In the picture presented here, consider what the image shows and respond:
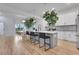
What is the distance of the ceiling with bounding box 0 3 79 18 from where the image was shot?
2830mm

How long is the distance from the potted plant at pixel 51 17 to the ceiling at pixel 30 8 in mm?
110

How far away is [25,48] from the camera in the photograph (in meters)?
2.97

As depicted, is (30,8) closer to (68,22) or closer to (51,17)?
(51,17)

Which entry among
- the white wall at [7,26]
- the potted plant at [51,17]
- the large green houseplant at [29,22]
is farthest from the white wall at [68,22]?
the white wall at [7,26]

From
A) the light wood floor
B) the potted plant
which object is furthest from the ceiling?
the light wood floor

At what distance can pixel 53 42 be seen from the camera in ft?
9.84

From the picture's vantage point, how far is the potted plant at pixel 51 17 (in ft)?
9.49

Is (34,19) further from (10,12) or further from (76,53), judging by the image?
(76,53)

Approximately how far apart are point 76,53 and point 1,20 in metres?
2.10

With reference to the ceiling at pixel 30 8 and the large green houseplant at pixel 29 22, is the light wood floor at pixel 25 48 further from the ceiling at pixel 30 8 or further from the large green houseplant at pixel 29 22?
the ceiling at pixel 30 8

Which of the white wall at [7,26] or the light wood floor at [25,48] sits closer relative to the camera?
the light wood floor at [25,48]

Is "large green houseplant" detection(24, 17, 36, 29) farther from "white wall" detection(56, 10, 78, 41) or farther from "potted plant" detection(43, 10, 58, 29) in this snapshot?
"white wall" detection(56, 10, 78, 41)

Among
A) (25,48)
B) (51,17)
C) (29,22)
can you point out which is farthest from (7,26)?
(51,17)
